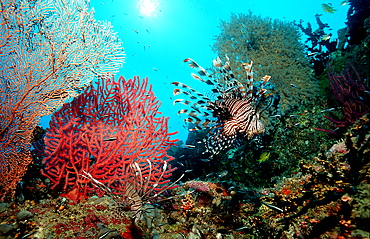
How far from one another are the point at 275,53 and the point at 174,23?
7562 cm

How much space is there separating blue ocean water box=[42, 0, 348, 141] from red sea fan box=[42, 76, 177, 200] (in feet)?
180

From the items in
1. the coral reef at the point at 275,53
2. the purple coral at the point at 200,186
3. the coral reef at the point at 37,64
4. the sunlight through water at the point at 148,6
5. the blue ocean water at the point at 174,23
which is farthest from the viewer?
the blue ocean water at the point at 174,23

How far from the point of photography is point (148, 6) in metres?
60.5

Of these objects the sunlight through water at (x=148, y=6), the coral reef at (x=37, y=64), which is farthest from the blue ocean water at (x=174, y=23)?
the coral reef at (x=37, y=64)

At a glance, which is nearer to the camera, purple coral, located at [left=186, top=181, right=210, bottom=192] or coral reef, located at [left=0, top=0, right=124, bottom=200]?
coral reef, located at [left=0, top=0, right=124, bottom=200]

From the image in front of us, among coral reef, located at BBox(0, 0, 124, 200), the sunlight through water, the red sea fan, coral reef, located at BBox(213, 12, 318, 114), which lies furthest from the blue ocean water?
the red sea fan

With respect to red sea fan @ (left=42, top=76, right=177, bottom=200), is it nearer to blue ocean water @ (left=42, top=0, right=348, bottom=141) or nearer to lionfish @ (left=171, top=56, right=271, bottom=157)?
lionfish @ (left=171, top=56, right=271, bottom=157)

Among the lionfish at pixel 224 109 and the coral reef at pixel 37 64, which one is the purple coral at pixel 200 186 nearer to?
the lionfish at pixel 224 109

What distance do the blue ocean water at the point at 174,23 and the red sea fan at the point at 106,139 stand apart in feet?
180

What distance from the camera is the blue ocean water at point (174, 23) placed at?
62.2 meters

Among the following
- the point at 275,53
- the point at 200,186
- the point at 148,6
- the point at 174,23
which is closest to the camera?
the point at 200,186

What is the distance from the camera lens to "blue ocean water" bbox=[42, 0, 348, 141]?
6216 centimetres

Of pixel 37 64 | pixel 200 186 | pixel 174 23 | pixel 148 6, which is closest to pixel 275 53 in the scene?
pixel 200 186

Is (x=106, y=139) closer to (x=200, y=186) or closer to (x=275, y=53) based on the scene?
(x=200, y=186)
